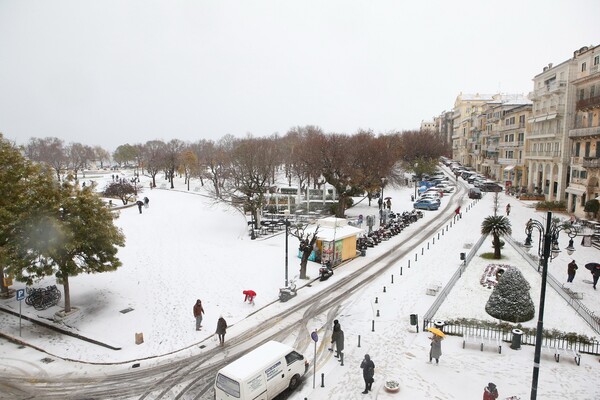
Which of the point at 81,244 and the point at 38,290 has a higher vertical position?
the point at 81,244

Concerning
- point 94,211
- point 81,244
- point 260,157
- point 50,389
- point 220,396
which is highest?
point 260,157

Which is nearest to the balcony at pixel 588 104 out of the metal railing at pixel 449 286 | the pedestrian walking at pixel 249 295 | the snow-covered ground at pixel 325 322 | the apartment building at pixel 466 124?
the snow-covered ground at pixel 325 322

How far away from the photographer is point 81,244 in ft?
66.3

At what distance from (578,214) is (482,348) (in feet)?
118

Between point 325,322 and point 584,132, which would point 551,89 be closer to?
point 584,132

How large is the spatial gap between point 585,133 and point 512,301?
33.6 m

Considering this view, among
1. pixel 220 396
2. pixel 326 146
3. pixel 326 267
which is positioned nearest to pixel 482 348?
pixel 220 396

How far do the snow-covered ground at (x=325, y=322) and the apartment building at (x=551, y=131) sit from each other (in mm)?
20429

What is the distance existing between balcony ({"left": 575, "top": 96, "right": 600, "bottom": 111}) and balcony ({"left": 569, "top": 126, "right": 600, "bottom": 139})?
2.20m

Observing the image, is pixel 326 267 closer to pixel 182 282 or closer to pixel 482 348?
pixel 182 282

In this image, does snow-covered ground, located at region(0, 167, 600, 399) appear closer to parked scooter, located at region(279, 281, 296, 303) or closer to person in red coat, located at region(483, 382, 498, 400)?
parked scooter, located at region(279, 281, 296, 303)

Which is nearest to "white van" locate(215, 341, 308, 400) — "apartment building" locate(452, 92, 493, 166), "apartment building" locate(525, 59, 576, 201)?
"apartment building" locate(525, 59, 576, 201)

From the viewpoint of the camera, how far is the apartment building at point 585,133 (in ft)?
138

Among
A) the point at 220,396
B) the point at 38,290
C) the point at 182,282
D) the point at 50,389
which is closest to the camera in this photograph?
the point at 220,396
